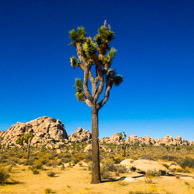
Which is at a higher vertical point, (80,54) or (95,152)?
(80,54)

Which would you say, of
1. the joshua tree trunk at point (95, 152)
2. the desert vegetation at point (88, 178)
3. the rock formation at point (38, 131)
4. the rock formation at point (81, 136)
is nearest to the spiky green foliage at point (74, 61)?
the joshua tree trunk at point (95, 152)

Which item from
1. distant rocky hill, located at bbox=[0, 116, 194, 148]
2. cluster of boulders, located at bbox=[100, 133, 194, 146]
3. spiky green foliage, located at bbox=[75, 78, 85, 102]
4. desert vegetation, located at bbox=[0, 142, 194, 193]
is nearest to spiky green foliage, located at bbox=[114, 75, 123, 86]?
spiky green foliage, located at bbox=[75, 78, 85, 102]

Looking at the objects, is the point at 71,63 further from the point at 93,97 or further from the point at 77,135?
the point at 77,135

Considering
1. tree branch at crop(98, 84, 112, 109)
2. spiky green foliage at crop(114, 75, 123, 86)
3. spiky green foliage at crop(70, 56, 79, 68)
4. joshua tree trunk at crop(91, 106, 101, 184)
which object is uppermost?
spiky green foliage at crop(70, 56, 79, 68)

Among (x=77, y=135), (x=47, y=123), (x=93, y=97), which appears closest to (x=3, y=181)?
(x=93, y=97)

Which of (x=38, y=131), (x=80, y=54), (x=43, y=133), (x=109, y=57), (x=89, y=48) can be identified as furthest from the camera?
(x=38, y=131)

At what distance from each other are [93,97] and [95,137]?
247 cm

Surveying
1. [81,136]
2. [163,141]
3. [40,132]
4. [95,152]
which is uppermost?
[40,132]

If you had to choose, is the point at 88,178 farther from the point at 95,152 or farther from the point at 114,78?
the point at 114,78

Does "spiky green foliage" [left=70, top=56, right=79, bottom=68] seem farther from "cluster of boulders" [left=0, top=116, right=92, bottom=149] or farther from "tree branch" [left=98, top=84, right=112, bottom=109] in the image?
"cluster of boulders" [left=0, top=116, right=92, bottom=149]

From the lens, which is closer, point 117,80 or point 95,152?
point 95,152

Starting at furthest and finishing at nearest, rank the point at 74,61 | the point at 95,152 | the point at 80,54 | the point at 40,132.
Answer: the point at 40,132 < the point at 74,61 < the point at 80,54 < the point at 95,152

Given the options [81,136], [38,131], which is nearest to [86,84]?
[38,131]

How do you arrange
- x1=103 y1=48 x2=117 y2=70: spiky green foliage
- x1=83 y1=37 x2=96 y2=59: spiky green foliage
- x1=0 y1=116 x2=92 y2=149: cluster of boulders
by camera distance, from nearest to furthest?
x1=83 y1=37 x2=96 y2=59: spiky green foliage < x1=103 y1=48 x2=117 y2=70: spiky green foliage < x1=0 y1=116 x2=92 y2=149: cluster of boulders
